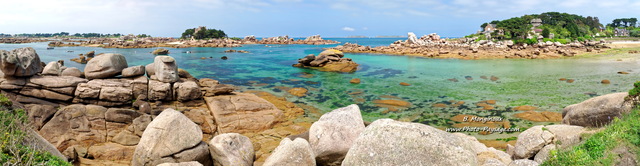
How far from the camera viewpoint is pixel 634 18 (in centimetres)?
14350

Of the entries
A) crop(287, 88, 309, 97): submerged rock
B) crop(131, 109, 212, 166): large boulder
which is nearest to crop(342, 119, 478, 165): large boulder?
crop(131, 109, 212, 166): large boulder

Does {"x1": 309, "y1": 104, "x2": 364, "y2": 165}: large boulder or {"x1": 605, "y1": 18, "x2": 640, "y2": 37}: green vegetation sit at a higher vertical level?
{"x1": 605, "y1": 18, "x2": 640, "y2": 37}: green vegetation

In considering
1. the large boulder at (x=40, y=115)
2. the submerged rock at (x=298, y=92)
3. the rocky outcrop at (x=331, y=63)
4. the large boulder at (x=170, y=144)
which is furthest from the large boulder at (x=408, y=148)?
the rocky outcrop at (x=331, y=63)

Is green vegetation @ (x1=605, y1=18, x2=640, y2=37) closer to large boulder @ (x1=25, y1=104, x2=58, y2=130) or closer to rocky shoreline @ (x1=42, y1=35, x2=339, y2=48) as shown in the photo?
rocky shoreline @ (x1=42, y1=35, x2=339, y2=48)

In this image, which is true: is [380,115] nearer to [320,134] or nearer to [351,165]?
[320,134]

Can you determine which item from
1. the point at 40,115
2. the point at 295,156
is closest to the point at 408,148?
the point at 295,156

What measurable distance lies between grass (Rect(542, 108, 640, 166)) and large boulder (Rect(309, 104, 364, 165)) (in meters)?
5.55

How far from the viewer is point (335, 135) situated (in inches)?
427

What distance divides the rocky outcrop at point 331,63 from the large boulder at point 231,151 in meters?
35.2

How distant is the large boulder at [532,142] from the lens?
1024 centimetres

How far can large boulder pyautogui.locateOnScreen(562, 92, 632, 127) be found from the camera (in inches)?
489

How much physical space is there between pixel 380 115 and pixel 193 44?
119 m

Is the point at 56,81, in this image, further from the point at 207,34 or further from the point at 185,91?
the point at 207,34

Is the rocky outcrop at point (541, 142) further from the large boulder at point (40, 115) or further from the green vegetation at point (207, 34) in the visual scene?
the green vegetation at point (207, 34)
